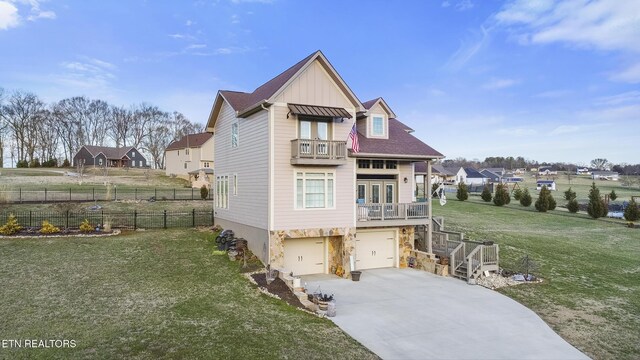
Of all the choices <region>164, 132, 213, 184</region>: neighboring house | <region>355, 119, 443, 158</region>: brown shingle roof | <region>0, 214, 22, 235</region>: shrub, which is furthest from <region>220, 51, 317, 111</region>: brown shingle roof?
<region>164, 132, 213, 184</region>: neighboring house

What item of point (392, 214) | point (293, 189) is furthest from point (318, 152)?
point (392, 214)

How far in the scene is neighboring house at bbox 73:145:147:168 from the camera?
2731 inches

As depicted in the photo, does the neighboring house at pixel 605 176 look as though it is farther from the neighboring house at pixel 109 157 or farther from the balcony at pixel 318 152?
the balcony at pixel 318 152

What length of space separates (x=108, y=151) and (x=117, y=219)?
5569 centimetres

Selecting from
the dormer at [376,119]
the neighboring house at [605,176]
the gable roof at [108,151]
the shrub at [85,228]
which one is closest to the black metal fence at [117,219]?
the shrub at [85,228]

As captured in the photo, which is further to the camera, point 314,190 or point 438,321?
point 314,190

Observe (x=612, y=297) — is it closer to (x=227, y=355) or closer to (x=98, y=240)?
(x=227, y=355)

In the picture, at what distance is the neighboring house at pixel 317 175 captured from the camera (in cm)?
1705

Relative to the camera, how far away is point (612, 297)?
15992 millimetres

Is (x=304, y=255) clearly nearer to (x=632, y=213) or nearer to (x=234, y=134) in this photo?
(x=234, y=134)

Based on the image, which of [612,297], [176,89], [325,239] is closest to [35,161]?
[176,89]

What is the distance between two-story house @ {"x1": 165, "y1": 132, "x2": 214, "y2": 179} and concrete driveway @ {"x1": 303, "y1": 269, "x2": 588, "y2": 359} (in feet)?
131

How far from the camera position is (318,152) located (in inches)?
685

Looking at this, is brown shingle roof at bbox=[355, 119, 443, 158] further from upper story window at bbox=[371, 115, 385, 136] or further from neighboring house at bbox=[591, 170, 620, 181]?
neighboring house at bbox=[591, 170, 620, 181]
